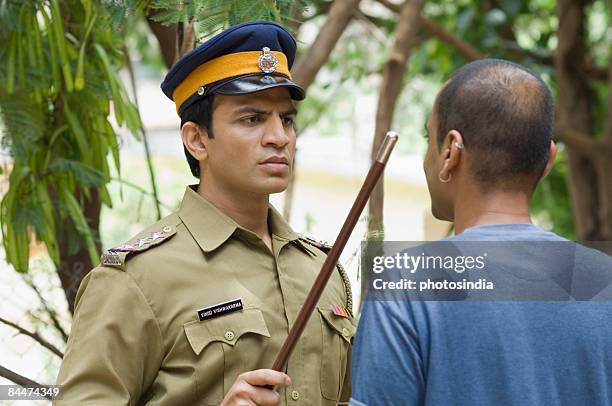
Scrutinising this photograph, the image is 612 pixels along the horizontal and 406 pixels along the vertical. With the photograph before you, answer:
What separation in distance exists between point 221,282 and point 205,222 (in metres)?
0.15

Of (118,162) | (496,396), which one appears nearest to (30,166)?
(118,162)

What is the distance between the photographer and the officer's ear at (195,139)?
7.48ft

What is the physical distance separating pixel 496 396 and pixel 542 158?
402mm

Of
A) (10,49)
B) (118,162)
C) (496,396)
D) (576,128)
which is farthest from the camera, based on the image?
(576,128)

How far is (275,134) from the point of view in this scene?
2.20 m

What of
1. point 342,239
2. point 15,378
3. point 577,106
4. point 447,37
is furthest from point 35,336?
point 577,106

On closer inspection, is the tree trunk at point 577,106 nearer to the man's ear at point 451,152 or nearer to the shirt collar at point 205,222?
the shirt collar at point 205,222

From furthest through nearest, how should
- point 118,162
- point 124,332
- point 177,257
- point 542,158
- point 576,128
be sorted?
point 576,128 < point 118,162 < point 177,257 < point 124,332 < point 542,158

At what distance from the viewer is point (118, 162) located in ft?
10.4

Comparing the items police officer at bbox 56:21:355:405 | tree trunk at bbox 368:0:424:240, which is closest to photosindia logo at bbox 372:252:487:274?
police officer at bbox 56:21:355:405

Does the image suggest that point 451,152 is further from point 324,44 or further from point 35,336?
point 324,44

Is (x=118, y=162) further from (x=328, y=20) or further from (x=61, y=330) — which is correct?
(x=328, y=20)

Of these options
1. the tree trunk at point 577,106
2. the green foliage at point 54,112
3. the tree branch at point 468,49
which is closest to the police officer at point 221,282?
the green foliage at point 54,112

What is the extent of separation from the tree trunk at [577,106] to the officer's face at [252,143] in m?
4.35
